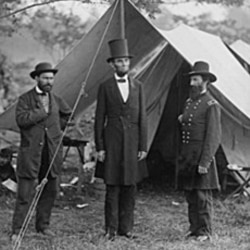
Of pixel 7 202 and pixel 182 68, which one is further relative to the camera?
pixel 182 68

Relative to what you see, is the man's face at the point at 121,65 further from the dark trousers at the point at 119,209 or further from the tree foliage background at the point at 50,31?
the tree foliage background at the point at 50,31

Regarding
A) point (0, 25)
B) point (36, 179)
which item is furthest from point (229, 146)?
point (0, 25)

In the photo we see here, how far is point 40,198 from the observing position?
17.6ft

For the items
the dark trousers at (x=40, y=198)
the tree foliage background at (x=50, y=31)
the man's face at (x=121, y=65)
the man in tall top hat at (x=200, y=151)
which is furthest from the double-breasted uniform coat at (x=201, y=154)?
the tree foliage background at (x=50, y=31)

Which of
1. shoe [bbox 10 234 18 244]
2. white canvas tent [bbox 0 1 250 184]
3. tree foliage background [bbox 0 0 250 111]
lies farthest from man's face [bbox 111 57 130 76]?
tree foliage background [bbox 0 0 250 111]

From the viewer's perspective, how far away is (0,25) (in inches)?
397

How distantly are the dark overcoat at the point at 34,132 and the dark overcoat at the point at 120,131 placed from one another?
0.38 metres

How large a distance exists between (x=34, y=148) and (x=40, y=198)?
51cm

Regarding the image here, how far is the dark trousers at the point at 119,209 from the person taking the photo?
5.22 metres

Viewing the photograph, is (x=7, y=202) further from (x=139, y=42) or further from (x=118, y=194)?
(x=139, y=42)

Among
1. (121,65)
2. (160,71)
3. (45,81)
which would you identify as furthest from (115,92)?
(160,71)

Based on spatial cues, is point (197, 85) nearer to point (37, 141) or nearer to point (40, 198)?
point (37, 141)

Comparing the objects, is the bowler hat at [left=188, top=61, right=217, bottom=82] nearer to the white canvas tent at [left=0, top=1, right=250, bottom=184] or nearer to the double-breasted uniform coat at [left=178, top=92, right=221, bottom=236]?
the double-breasted uniform coat at [left=178, top=92, right=221, bottom=236]

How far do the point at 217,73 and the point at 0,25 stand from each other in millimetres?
4804
